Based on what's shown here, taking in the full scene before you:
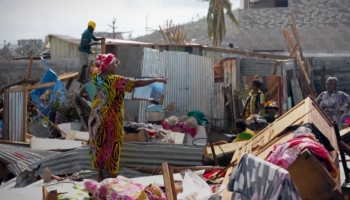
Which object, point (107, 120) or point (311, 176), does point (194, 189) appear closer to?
point (311, 176)

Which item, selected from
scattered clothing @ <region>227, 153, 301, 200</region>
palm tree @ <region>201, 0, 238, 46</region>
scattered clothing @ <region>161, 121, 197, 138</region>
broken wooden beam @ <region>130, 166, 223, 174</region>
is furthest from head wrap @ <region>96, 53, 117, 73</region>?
palm tree @ <region>201, 0, 238, 46</region>

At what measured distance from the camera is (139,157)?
8.05m

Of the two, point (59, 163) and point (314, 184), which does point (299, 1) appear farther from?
point (314, 184)

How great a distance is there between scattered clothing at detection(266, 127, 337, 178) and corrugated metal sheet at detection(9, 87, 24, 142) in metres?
6.45

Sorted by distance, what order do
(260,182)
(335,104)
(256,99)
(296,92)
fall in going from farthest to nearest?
(296,92) < (256,99) < (335,104) < (260,182)

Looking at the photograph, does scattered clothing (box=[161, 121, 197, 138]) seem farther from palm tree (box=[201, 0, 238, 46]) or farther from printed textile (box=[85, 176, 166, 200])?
palm tree (box=[201, 0, 238, 46])

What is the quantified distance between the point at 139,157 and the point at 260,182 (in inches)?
155

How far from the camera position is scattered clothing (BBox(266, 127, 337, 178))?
4703mm

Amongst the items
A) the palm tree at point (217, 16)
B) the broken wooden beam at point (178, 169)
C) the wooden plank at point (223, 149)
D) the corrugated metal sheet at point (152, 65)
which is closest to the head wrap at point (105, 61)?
the broken wooden beam at point (178, 169)

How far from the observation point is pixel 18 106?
10430 mm

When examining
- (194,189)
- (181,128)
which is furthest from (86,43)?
(194,189)

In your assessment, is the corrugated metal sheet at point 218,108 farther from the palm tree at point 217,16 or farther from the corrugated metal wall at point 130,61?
the palm tree at point 217,16

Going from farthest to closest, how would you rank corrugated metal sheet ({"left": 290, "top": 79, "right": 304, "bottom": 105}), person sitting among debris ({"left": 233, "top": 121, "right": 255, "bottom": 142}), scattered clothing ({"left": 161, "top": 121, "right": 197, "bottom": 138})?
corrugated metal sheet ({"left": 290, "top": 79, "right": 304, "bottom": 105}) < scattered clothing ({"left": 161, "top": 121, "right": 197, "bottom": 138}) < person sitting among debris ({"left": 233, "top": 121, "right": 255, "bottom": 142})

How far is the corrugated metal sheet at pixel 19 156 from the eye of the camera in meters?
8.10
